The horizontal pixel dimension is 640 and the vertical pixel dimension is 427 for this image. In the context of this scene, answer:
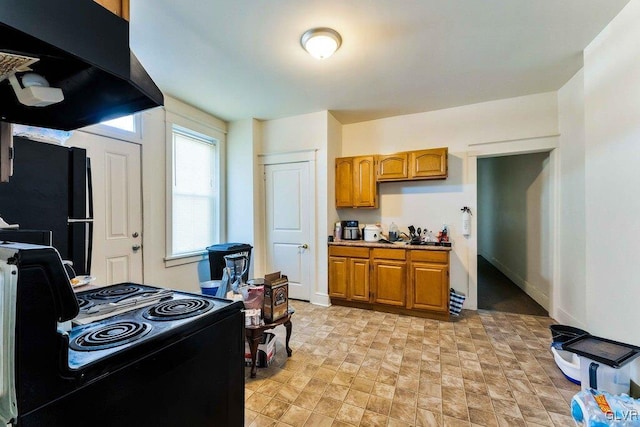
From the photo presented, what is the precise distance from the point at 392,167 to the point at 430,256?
4.29ft

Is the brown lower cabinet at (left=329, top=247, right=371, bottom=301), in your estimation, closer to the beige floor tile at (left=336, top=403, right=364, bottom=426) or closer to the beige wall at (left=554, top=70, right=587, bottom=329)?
the beige floor tile at (left=336, top=403, right=364, bottom=426)

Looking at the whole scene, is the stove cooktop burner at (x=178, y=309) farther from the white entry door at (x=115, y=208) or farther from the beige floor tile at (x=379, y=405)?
the white entry door at (x=115, y=208)

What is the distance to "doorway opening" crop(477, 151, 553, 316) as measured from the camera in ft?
12.2

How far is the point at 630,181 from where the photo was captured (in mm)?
1972

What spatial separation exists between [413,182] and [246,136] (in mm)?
2630

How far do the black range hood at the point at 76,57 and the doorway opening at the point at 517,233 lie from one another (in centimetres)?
439

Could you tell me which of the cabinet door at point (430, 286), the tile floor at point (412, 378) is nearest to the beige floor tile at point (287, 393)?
the tile floor at point (412, 378)

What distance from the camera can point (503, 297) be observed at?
13.8 feet

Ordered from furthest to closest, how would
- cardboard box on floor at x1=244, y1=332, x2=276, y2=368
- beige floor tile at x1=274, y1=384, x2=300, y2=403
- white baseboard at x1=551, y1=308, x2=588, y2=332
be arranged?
white baseboard at x1=551, y1=308, x2=588, y2=332 → cardboard box on floor at x1=244, y1=332, x2=276, y2=368 → beige floor tile at x1=274, y1=384, x2=300, y2=403

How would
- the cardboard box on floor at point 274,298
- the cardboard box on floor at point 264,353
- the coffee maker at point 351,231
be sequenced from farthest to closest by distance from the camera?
1. the coffee maker at point 351,231
2. the cardboard box on floor at point 264,353
3. the cardboard box on floor at point 274,298

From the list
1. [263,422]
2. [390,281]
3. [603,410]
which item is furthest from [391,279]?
[263,422]

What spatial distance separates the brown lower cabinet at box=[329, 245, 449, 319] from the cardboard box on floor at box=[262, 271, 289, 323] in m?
1.61

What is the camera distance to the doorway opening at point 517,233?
373 cm

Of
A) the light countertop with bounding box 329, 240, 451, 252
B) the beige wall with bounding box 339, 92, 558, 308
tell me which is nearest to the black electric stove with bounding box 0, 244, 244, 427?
the light countertop with bounding box 329, 240, 451, 252
